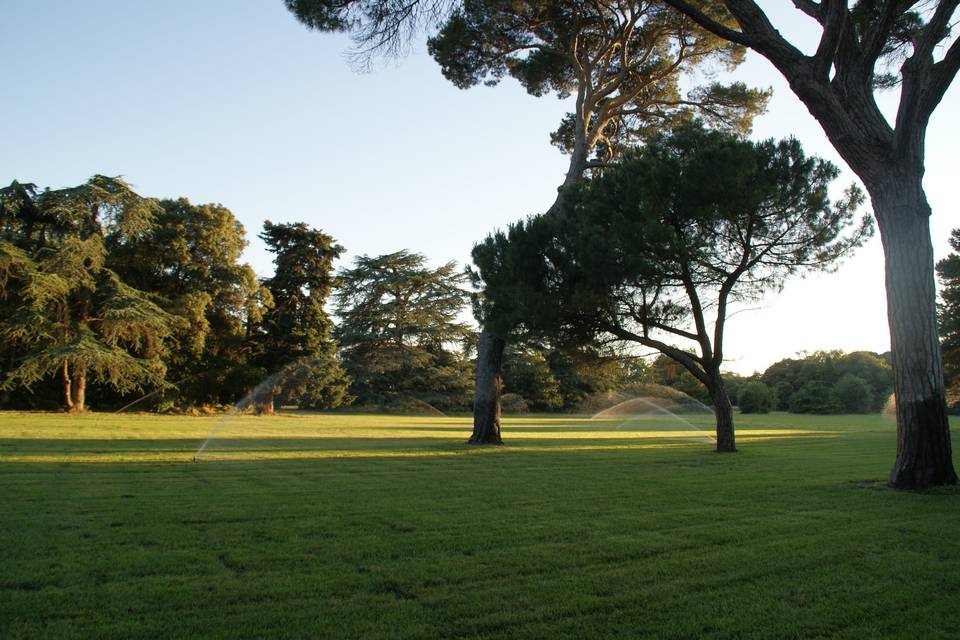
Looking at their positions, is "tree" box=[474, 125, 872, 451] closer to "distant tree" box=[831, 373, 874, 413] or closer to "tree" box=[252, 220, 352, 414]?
"tree" box=[252, 220, 352, 414]

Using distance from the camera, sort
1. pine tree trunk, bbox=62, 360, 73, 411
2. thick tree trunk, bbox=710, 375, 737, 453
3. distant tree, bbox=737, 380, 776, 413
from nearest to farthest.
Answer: thick tree trunk, bbox=710, 375, 737, 453
pine tree trunk, bbox=62, 360, 73, 411
distant tree, bbox=737, 380, 776, 413

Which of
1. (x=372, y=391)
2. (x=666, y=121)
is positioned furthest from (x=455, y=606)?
(x=372, y=391)

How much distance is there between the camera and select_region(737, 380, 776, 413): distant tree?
191 ft

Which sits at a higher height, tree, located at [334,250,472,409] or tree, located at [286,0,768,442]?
tree, located at [286,0,768,442]

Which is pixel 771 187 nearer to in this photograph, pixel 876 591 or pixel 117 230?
pixel 876 591

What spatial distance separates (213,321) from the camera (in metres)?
35.9

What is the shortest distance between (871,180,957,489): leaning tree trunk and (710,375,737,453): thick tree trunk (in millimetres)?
7062

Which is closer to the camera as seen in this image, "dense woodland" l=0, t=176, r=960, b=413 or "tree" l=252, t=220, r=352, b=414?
"dense woodland" l=0, t=176, r=960, b=413

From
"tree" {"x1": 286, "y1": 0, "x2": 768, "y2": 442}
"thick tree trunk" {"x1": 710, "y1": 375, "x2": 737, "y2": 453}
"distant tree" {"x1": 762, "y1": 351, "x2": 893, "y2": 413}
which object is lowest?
"thick tree trunk" {"x1": 710, "y1": 375, "x2": 737, "y2": 453}

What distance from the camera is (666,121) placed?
21.2 m

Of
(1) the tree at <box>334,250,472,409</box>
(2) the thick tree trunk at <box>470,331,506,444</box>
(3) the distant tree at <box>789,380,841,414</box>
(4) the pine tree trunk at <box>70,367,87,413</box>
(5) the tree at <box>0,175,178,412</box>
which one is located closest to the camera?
(2) the thick tree trunk at <box>470,331,506,444</box>

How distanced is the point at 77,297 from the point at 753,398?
51.9 meters

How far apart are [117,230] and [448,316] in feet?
73.9

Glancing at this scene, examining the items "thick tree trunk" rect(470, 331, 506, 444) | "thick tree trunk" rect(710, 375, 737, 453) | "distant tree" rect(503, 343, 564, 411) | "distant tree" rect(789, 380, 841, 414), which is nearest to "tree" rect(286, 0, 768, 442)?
"thick tree trunk" rect(470, 331, 506, 444)
